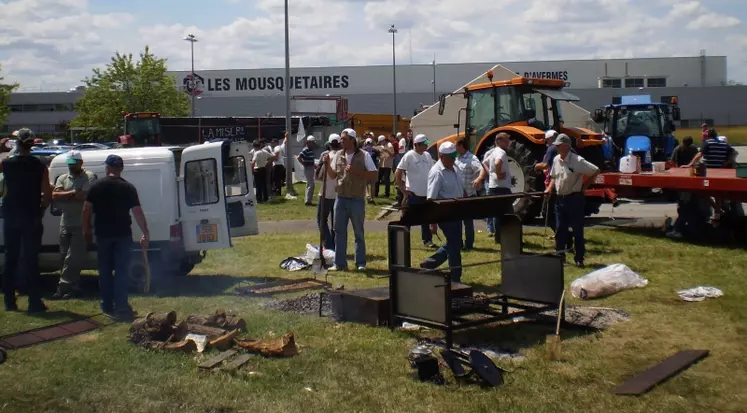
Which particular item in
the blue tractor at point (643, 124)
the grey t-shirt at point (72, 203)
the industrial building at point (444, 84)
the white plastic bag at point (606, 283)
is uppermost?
the industrial building at point (444, 84)

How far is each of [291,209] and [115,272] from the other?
11.8 metres

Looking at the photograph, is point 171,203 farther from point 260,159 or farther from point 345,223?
point 260,159

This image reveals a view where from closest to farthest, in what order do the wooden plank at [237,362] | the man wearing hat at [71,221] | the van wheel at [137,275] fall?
the wooden plank at [237,362] < the man wearing hat at [71,221] < the van wheel at [137,275]

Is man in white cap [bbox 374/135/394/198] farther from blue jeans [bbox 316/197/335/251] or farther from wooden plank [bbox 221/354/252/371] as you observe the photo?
wooden plank [bbox 221/354/252/371]

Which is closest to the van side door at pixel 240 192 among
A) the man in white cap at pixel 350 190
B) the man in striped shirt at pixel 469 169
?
the man in white cap at pixel 350 190

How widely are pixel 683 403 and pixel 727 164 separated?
999cm

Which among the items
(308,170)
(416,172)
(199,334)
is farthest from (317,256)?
(308,170)

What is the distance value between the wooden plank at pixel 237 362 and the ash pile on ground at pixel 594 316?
10.1 feet

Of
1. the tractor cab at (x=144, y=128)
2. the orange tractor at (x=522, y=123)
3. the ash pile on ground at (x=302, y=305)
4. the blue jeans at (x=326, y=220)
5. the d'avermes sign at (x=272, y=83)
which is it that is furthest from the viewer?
the d'avermes sign at (x=272, y=83)

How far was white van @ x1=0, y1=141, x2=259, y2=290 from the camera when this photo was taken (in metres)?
10.1

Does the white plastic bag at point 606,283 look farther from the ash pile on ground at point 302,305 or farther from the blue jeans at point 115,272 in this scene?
the blue jeans at point 115,272

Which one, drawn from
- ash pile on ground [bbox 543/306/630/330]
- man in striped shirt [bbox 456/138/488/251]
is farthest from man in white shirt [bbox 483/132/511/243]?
ash pile on ground [bbox 543/306/630/330]

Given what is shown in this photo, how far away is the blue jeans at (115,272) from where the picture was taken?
27.8 feet

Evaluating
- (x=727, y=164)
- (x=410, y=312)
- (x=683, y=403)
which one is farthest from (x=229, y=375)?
(x=727, y=164)
